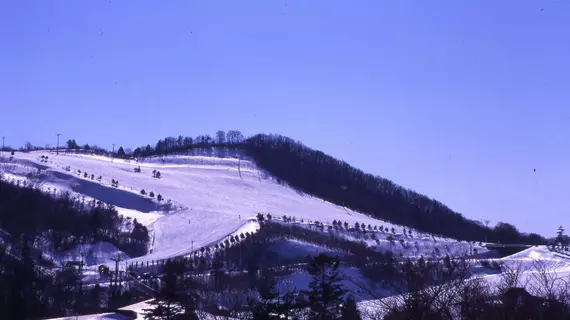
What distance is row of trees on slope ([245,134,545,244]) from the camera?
99.7m

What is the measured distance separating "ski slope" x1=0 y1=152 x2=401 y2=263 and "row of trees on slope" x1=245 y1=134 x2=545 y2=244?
4477 millimetres

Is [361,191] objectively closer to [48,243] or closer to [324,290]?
[48,243]

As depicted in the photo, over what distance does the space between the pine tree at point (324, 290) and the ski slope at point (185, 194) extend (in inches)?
1617

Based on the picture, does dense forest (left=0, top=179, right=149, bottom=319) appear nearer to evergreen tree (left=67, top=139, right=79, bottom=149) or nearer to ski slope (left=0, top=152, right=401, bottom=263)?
ski slope (left=0, top=152, right=401, bottom=263)

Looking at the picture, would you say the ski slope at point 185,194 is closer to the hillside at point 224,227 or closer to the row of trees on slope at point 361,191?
the hillside at point 224,227

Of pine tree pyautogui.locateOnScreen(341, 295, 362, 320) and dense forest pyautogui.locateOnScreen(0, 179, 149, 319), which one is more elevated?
pine tree pyautogui.locateOnScreen(341, 295, 362, 320)

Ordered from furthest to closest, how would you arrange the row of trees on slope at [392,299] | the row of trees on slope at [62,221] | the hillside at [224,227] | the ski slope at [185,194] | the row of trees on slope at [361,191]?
1. the row of trees on slope at [361,191]
2. the ski slope at [185,194]
3. the row of trees on slope at [62,221]
4. the hillside at [224,227]
5. the row of trees on slope at [392,299]

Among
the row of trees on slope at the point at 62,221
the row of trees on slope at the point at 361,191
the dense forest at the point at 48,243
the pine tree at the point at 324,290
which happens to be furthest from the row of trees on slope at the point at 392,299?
the row of trees on slope at the point at 361,191

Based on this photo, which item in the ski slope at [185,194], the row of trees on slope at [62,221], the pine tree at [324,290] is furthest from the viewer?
the ski slope at [185,194]

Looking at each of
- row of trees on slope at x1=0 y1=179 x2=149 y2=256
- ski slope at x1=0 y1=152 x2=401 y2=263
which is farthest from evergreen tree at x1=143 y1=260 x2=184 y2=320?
ski slope at x1=0 y1=152 x2=401 y2=263

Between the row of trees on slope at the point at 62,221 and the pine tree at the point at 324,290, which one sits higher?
the pine tree at the point at 324,290

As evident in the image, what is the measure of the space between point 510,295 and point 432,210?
99.4 meters

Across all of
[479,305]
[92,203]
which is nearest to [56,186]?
[92,203]

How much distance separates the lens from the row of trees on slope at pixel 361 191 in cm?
9969
